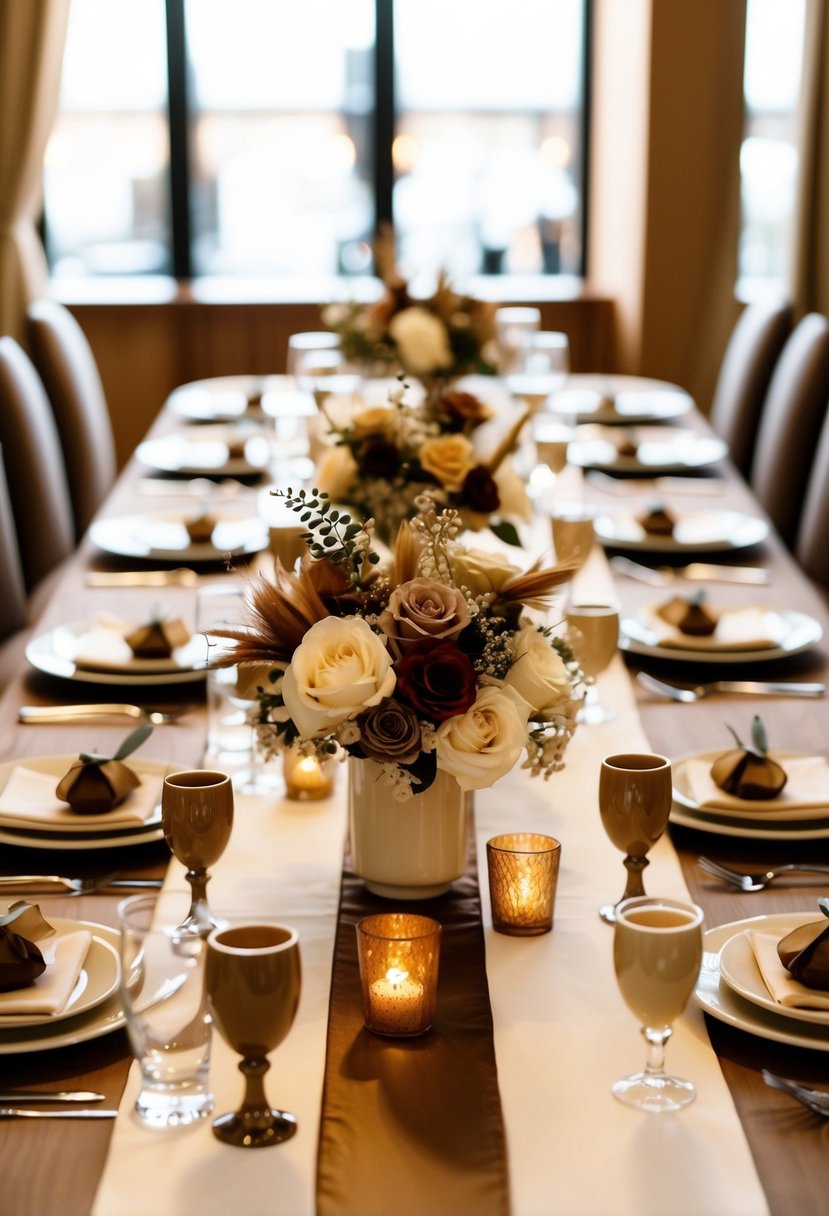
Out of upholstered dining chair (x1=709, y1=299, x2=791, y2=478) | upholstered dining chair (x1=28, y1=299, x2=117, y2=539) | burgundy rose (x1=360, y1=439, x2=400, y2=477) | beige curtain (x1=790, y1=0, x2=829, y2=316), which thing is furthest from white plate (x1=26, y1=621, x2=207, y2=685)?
beige curtain (x1=790, y1=0, x2=829, y2=316)

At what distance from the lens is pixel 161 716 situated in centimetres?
180

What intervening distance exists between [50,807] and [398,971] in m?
0.53

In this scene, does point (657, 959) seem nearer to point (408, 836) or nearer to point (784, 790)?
point (408, 836)

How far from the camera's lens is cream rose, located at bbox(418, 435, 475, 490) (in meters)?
2.09

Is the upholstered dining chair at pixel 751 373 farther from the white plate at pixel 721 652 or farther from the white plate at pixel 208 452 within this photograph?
the white plate at pixel 721 652

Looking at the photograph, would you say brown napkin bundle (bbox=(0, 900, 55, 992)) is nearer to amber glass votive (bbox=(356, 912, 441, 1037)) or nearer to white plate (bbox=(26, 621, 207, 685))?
amber glass votive (bbox=(356, 912, 441, 1037))

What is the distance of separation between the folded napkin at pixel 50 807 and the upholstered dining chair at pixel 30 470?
1775 mm

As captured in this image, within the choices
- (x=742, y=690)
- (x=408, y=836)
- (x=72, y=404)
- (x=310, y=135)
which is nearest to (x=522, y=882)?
(x=408, y=836)

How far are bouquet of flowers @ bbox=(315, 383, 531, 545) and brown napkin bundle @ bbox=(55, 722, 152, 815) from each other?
0.73 meters

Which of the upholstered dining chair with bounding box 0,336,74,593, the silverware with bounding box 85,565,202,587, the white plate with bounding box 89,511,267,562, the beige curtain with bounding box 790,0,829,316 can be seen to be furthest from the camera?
the beige curtain with bounding box 790,0,829,316

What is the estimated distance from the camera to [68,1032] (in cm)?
106

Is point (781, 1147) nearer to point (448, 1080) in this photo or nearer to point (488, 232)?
point (448, 1080)

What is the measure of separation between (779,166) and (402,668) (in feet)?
15.0

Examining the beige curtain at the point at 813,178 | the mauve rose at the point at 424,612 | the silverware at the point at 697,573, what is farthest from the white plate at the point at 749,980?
the beige curtain at the point at 813,178
